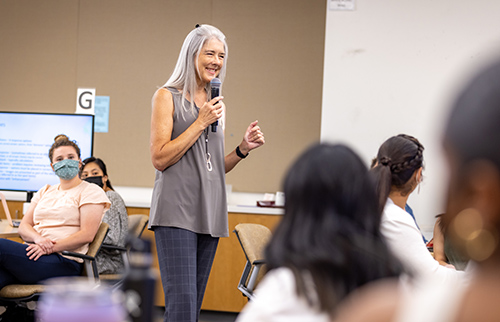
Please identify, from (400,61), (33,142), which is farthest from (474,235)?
(33,142)

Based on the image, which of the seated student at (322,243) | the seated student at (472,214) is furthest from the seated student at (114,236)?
the seated student at (472,214)

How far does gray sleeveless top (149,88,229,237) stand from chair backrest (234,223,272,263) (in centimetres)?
77

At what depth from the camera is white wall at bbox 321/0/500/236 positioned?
14.2 ft

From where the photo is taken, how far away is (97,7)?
5227 millimetres

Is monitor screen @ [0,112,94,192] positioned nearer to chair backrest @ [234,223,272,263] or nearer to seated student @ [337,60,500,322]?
chair backrest @ [234,223,272,263]

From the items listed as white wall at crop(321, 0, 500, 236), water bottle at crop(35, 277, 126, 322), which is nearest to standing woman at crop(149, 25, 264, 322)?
water bottle at crop(35, 277, 126, 322)

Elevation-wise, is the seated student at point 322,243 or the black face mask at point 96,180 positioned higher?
the seated student at point 322,243

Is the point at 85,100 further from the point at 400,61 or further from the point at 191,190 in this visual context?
the point at 191,190

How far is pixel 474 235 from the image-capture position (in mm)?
603

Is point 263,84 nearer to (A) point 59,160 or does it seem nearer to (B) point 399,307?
(A) point 59,160

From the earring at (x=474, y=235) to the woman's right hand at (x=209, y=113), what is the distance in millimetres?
1562

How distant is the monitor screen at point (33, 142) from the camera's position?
453 cm

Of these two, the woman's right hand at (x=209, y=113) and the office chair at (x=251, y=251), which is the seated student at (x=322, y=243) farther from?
the office chair at (x=251, y=251)

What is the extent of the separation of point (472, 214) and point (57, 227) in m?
3.13
